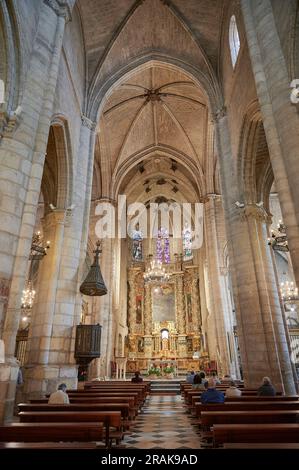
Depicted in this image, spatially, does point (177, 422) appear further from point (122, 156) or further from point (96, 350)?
point (122, 156)

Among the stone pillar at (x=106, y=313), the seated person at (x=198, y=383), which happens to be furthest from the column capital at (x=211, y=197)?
the seated person at (x=198, y=383)

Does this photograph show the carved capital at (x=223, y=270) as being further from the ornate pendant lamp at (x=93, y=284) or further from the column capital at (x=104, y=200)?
the ornate pendant lamp at (x=93, y=284)

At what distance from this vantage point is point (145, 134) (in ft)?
72.5

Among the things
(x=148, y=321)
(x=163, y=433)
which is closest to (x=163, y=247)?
(x=148, y=321)

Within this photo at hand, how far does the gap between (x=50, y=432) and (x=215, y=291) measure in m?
16.0

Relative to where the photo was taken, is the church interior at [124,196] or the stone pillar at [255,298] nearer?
the church interior at [124,196]

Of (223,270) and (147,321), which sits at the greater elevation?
(223,270)

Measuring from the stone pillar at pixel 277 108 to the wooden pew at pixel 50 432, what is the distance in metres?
4.38

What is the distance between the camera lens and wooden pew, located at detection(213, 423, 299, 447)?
2.97 metres

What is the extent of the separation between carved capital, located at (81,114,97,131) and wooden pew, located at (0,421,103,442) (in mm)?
12049

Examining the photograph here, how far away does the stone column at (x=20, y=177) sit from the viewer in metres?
5.58

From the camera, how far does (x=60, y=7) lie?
29.8 ft

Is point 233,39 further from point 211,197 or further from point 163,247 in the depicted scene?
point 163,247
